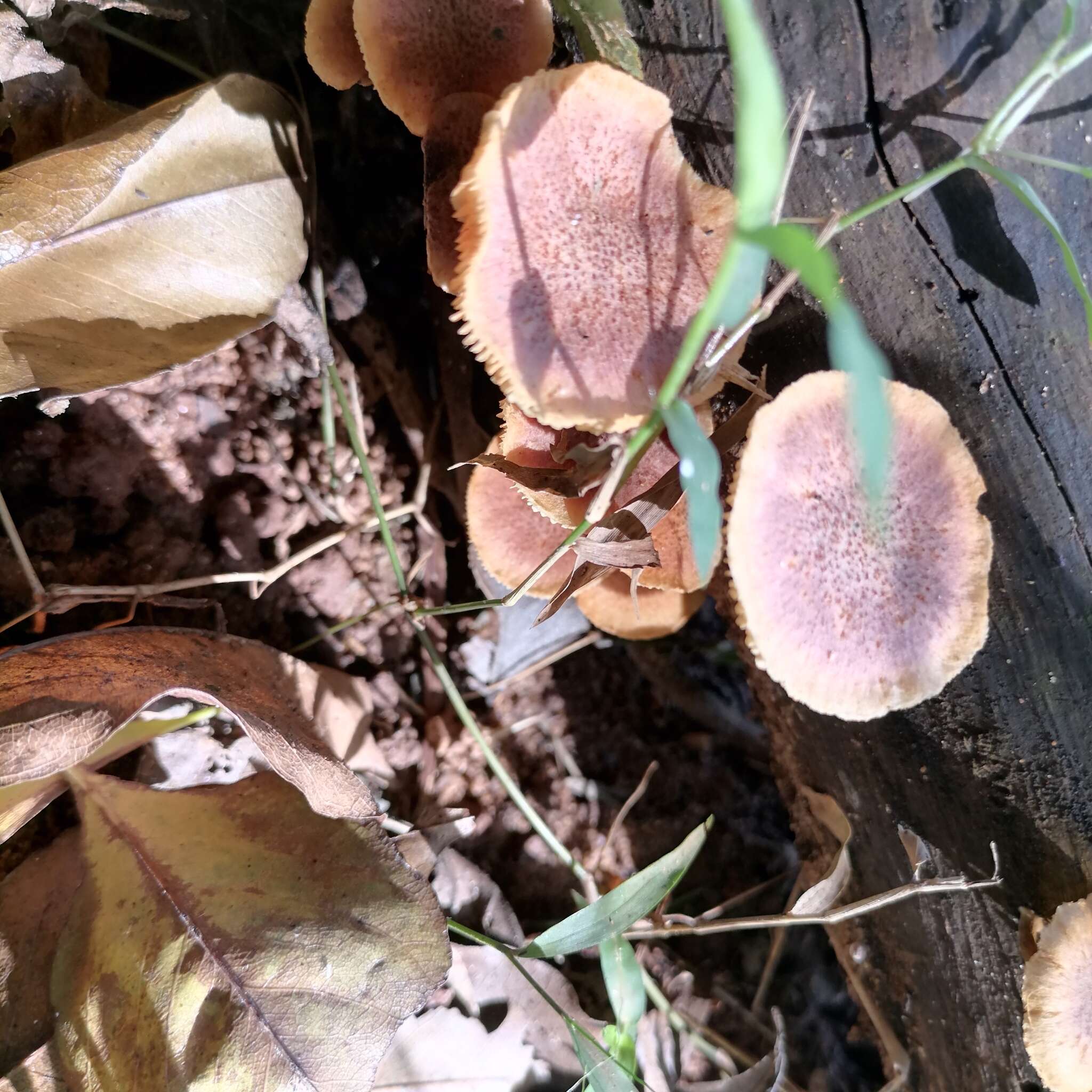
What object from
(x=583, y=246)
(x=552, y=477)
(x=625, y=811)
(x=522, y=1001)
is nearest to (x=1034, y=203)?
(x=583, y=246)

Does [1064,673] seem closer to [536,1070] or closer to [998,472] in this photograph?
[998,472]

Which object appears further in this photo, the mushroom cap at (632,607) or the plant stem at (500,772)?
the plant stem at (500,772)

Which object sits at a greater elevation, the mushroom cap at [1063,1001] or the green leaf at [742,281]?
the green leaf at [742,281]

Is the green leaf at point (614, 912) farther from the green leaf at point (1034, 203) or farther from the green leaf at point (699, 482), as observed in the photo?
the green leaf at point (1034, 203)

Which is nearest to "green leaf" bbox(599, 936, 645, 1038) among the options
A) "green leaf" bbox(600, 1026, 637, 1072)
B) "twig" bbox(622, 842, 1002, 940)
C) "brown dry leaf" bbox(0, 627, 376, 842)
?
"green leaf" bbox(600, 1026, 637, 1072)

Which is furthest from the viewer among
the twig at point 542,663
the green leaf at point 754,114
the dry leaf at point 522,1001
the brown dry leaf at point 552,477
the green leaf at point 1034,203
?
the twig at point 542,663

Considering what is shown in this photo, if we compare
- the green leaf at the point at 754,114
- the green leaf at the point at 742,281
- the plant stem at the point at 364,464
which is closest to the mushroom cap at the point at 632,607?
the plant stem at the point at 364,464

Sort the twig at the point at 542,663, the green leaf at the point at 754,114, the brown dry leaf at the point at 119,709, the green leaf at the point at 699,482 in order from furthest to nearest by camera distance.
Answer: the twig at the point at 542,663 → the brown dry leaf at the point at 119,709 → the green leaf at the point at 699,482 → the green leaf at the point at 754,114

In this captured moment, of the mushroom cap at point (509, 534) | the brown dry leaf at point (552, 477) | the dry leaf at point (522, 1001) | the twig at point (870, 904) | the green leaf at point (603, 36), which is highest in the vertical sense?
the green leaf at point (603, 36)
